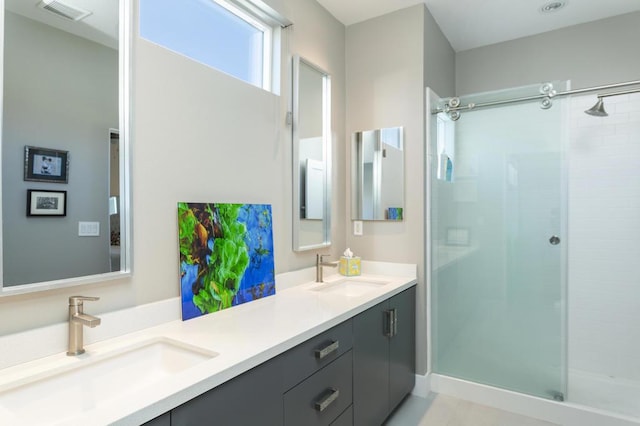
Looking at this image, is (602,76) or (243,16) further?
(602,76)

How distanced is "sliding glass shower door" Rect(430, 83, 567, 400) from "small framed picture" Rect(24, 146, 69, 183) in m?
2.18

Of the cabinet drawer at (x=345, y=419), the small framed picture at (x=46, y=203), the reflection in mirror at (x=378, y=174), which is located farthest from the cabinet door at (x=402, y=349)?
the small framed picture at (x=46, y=203)

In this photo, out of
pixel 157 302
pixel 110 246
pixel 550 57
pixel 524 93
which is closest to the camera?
pixel 110 246

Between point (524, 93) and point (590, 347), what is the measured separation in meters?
2.01

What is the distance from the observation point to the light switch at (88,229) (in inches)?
49.6

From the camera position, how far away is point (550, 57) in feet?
9.84

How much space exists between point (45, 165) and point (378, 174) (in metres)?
1.99

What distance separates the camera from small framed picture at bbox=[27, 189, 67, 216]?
3.74ft

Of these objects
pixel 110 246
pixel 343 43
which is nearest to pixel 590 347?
pixel 343 43

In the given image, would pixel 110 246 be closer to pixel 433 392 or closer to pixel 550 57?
pixel 433 392

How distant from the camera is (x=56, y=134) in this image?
1.19 meters

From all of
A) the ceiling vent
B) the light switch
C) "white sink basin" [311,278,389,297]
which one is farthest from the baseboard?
the ceiling vent

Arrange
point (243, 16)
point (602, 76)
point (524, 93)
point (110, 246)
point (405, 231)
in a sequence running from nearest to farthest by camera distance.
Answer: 1. point (110, 246)
2. point (243, 16)
3. point (524, 93)
4. point (405, 231)
5. point (602, 76)

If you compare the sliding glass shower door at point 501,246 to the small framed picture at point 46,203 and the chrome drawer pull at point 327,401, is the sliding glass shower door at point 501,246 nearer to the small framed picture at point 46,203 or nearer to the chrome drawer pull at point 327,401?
the chrome drawer pull at point 327,401
